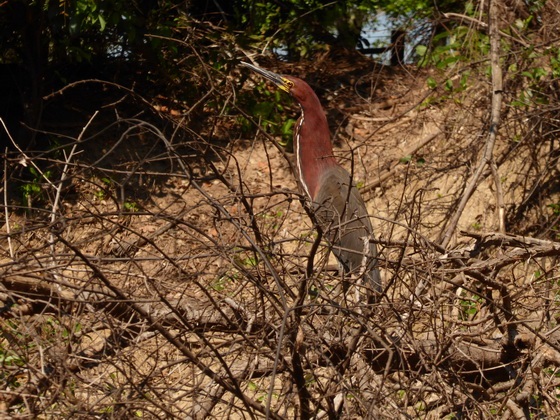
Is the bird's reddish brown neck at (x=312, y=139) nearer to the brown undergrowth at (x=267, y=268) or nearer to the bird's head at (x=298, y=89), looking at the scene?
the bird's head at (x=298, y=89)

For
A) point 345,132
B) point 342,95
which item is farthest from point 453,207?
point 342,95

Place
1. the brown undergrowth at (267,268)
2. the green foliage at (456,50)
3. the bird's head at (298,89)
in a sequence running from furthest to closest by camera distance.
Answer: the green foliage at (456,50)
the bird's head at (298,89)
the brown undergrowth at (267,268)

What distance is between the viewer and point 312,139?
6098 millimetres

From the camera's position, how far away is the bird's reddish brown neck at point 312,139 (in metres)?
6.04

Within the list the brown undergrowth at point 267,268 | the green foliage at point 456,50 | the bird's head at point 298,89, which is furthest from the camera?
the green foliage at point 456,50

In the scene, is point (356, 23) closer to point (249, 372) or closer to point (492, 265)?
point (492, 265)

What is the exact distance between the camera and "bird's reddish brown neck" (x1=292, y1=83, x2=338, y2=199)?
6043mm

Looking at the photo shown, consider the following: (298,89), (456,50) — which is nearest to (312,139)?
(298,89)

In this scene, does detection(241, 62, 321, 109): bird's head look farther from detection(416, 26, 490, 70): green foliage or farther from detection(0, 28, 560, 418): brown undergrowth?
detection(416, 26, 490, 70): green foliage

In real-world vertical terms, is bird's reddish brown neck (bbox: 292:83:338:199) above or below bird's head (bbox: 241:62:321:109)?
below

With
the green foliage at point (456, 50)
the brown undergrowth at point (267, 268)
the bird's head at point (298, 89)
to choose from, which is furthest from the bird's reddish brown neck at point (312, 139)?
the green foliage at point (456, 50)

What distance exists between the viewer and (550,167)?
6.86 metres

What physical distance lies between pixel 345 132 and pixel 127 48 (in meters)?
2.29

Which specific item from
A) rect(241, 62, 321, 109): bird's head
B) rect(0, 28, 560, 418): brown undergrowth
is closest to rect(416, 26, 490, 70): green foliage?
rect(0, 28, 560, 418): brown undergrowth
